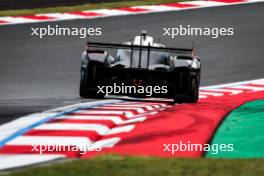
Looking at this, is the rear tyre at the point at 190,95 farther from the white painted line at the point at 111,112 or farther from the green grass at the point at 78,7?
the green grass at the point at 78,7

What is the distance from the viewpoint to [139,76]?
49.0 feet

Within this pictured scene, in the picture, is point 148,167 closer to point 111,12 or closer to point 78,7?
point 111,12

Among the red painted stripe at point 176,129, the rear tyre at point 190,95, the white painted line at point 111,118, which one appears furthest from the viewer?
the rear tyre at point 190,95

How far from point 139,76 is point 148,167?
468 centimetres

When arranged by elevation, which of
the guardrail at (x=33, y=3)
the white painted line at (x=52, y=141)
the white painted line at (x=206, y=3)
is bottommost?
the white painted line at (x=52, y=141)

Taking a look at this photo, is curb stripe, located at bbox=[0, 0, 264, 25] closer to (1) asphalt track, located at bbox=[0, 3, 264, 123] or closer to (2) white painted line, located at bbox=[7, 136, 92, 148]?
(1) asphalt track, located at bbox=[0, 3, 264, 123]

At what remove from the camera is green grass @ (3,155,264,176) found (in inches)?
400

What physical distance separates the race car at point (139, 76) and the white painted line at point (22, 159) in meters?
3.39

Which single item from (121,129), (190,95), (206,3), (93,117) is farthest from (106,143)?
(206,3)

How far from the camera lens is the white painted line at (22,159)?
11.1 meters

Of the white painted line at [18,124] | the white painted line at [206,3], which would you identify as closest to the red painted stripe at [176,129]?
the white painted line at [18,124]

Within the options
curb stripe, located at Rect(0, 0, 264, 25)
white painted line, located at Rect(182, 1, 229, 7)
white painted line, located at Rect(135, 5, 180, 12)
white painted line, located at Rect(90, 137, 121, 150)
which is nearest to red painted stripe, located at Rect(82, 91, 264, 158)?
white painted line, located at Rect(90, 137, 121, 150)

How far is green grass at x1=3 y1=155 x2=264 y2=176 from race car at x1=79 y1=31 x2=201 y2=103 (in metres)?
4.03

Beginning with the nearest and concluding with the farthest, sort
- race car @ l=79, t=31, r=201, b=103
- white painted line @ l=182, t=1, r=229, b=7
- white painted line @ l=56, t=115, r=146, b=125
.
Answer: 1. white painted line @ l=56, t=115, r=146, b=125
2. race car @ l=79, t=31, r=201, b=103
3. white painted line @ l=182, t=1, r=229, b=7
